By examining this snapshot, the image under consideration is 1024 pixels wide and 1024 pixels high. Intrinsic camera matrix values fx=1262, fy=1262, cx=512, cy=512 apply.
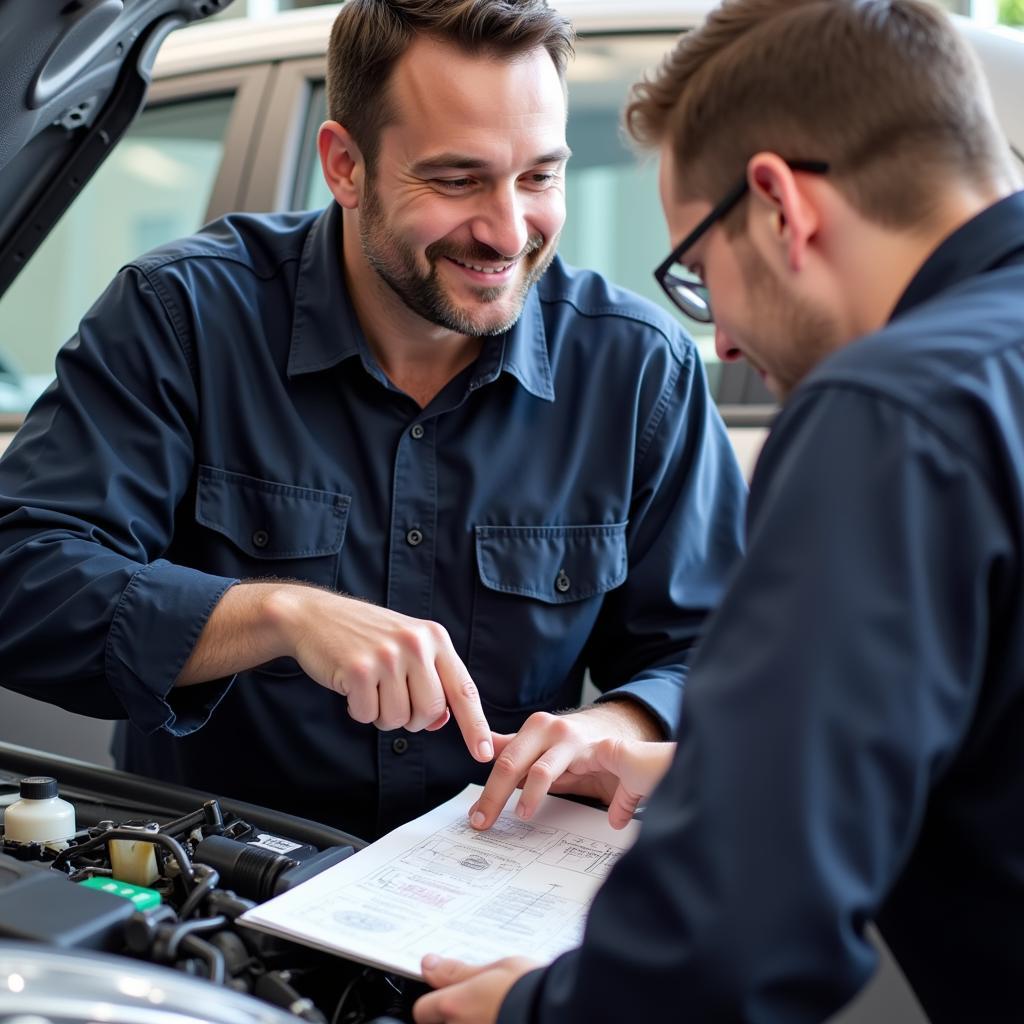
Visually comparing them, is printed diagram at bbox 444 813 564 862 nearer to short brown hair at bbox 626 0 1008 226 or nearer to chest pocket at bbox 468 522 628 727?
chest pocket at bbox 468 522 628 727

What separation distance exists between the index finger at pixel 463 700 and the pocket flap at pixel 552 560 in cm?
39

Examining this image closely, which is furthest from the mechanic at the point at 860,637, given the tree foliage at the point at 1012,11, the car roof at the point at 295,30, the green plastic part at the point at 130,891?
the tree foliage at the point at 1012,11

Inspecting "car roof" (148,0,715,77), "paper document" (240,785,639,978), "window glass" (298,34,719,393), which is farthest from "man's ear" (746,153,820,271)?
"car roof" (148,0,715,77)

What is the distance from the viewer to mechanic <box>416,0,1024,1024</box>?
65cm

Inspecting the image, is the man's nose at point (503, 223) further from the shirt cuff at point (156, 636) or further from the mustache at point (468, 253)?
the shirt cuff at point (156, 636)

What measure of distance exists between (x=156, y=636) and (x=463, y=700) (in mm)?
356

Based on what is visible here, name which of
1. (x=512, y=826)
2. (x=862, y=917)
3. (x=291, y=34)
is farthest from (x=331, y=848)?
(x=291, y=34)

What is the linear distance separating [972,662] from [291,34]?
2130mm

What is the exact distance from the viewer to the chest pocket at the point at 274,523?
1.57 metres

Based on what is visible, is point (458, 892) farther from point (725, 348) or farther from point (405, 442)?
point (405, 442)

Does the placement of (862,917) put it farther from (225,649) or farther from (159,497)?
(159,497)

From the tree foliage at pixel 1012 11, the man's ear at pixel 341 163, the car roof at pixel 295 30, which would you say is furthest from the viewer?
the tree foliage at pixel 1012 11

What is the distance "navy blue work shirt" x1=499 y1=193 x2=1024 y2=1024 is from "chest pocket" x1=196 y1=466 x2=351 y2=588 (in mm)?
914

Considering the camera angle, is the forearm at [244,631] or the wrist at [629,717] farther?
the wrist at [629,717]
